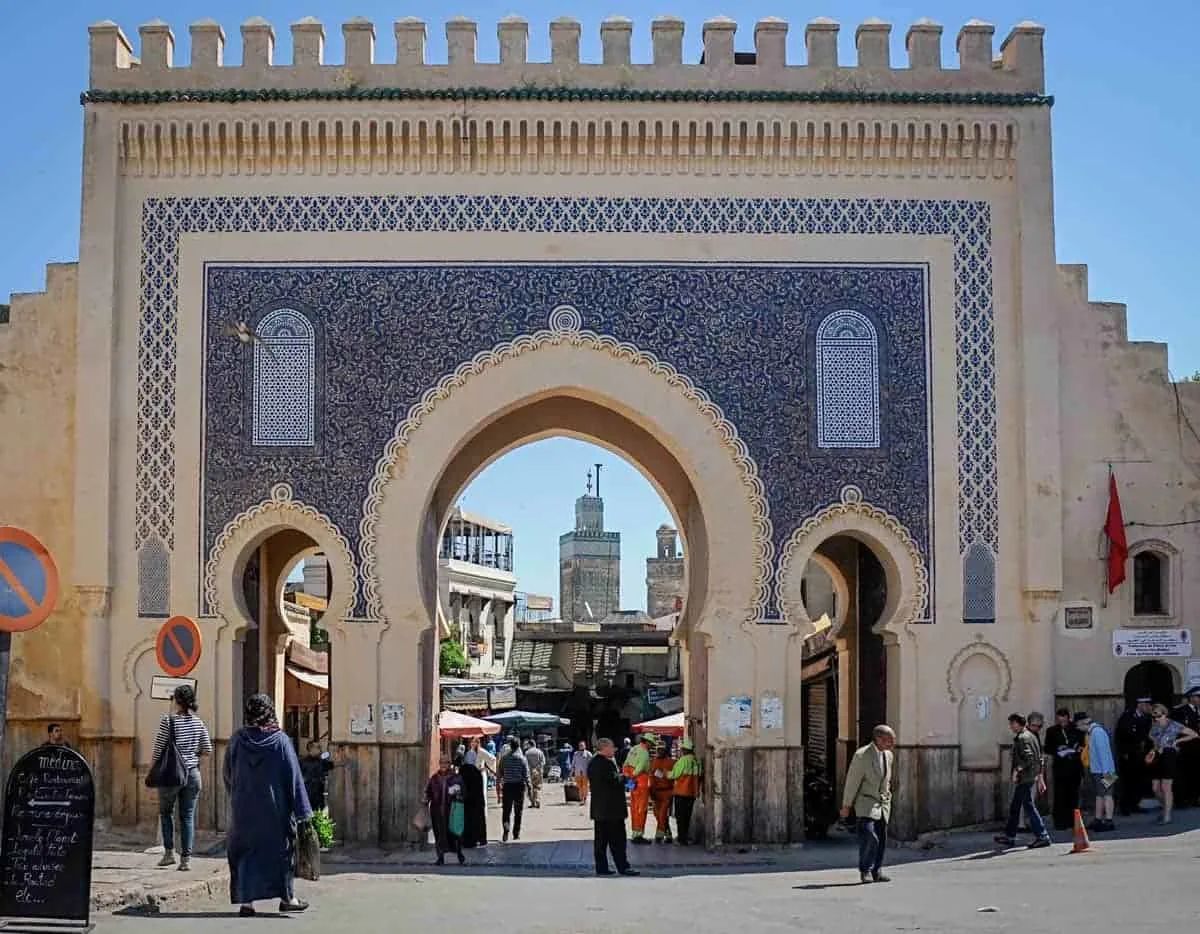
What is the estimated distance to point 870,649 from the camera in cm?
1653

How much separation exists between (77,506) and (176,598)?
1201 mm

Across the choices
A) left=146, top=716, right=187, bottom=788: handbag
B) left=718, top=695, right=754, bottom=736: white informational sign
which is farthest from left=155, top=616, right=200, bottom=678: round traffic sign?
left=718, top=695, right=754, bottom=736: white informational sign

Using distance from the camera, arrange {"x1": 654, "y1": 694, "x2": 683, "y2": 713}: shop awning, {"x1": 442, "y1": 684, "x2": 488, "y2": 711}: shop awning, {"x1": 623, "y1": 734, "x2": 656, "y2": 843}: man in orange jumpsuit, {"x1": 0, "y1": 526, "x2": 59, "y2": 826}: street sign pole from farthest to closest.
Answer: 1. {"x1": 654, "y1": 694, "x2": 683, "y2": 713}: shop awning
2. {"x1": 442, "y1": 684, "x2": 488, "y2": 711}: shop awning
3. {"x1": 623, "y1": 734, "x2": 656, "y2": 843}: man in orange jumpsuit
4. {"x1": 0, "y1": 526, "x2": 59, "y2": 826}: street sign pole

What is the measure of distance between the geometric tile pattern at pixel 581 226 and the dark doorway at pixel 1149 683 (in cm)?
198

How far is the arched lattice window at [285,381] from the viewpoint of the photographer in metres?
14.6

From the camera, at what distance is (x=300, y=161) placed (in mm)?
14836

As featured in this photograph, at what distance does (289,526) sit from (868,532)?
5.21m

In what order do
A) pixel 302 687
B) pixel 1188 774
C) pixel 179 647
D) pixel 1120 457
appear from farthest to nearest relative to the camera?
1. pixel 302 687
2. pixel 1120 457
3. pixel 1188 774
4. pixel 179 647

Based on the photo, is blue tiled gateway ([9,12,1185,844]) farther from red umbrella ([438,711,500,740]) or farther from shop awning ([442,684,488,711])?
shop awning ([442,684,488,711])

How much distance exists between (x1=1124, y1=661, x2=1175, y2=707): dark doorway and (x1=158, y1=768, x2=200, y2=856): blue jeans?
8700mm

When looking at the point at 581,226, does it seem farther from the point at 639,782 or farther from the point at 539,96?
the point at 639,782

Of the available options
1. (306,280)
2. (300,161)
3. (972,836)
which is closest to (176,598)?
(306,280)

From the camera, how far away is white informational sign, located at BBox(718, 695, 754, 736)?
1434 cm

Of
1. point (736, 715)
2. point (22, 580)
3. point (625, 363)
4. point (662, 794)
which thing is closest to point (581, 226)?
point (625, 363)
